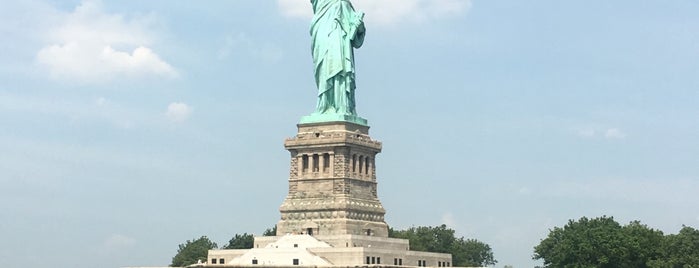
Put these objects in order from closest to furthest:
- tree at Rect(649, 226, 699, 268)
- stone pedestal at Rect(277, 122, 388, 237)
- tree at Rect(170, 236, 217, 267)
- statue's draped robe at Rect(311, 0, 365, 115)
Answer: stone pedestal at Rect(277, 122, 388, 237)
statue's draped robe at Rect(311, 0, 365, 115)
tree at Rect(649, 226, 699, 268)
tree at Rect(170, 236, 217, 267)

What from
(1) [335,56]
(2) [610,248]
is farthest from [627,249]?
(1) [335,56]

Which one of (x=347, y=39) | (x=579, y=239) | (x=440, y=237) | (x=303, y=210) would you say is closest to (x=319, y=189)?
(x=303, y=210)

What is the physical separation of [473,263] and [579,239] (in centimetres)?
2692

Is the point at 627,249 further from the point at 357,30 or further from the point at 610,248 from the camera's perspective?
the point at 357,30

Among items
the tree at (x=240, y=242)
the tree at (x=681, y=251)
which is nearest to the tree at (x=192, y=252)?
the tree at (x=240, y=242)

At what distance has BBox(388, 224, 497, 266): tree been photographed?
4321 inches

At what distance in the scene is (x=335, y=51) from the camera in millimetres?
84812

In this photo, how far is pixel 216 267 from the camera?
7656cm

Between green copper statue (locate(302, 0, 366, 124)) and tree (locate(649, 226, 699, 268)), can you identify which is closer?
green copper statue (locate(302, 0, 366, 124))

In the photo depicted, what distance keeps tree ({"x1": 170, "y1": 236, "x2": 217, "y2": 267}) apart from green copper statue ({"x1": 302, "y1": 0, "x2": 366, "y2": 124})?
66.0 ft

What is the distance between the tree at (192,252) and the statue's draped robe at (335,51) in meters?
20.3

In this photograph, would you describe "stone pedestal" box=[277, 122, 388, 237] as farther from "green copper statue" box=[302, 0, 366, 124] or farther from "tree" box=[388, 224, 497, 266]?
"tree" box=[388, 224, 497, 266]

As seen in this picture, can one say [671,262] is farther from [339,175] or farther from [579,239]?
[339,175]

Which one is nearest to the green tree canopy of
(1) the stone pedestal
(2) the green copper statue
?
(1) the stone pedestal
